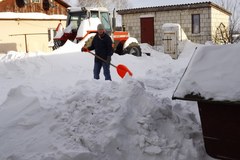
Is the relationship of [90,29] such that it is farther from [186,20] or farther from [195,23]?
[195,23]

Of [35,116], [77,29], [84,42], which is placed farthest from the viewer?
[77,29]

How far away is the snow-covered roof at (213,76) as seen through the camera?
10.2 ft

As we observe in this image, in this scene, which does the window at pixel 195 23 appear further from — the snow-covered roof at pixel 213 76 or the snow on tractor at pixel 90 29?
the snow-covered roof at pixel 213 76

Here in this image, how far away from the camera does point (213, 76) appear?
3.30 metres

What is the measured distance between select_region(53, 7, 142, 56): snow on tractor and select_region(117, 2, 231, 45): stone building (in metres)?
8.19

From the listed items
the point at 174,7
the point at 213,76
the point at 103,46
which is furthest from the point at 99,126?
the point at 174,7

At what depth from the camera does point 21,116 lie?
438 cm

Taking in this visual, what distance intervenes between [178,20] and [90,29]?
34.9 ft

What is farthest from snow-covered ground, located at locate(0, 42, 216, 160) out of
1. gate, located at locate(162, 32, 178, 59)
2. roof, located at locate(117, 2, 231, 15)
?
roof, located at locate(117, 2, 231, 15)

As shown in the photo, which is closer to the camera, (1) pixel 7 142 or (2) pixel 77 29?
(1) pixel 7 142

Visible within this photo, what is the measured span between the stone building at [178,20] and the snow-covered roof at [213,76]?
Answer: 1823cm

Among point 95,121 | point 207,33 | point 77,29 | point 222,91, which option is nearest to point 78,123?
point 95,121

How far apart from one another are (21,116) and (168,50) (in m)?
14.2

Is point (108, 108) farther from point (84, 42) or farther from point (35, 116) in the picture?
point (84, 42)
